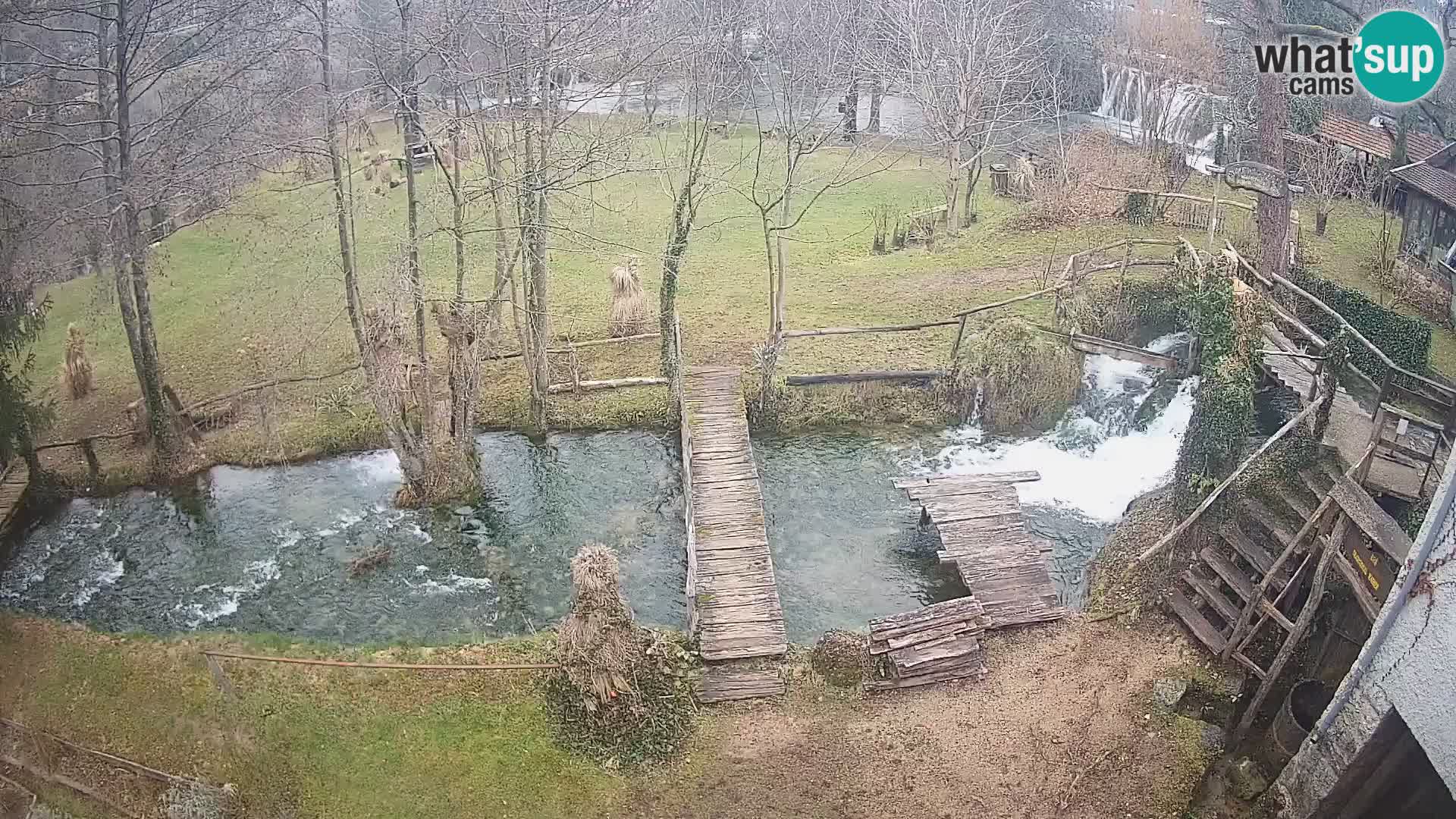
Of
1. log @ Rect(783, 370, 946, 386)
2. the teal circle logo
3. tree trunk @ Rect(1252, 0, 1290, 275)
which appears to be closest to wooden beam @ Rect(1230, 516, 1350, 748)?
log @ Rect(783, 370, 946, 386)

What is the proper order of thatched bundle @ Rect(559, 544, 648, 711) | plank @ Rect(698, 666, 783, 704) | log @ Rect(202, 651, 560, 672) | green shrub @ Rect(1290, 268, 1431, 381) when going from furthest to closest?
green shrub @ Rect(1290, 268, 1431, 381) < plank @ Rect(698, 666, 783, 704) < log @ Rect(202, 651, 560, 672) < thatched bundle @ Rect(559, 544, 648, 711)

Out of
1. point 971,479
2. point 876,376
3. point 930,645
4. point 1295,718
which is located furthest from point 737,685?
point 876,376

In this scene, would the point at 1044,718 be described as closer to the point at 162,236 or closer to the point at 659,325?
the point at 659,325

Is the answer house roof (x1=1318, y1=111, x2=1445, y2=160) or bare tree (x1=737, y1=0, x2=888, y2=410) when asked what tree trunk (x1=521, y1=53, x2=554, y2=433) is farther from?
house roof (x1=1318, y1=111, x2=1445, y2=160)

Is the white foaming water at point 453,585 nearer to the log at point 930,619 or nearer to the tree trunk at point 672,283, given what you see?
the tree trunk at point 672,283

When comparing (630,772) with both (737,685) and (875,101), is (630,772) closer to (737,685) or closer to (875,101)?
(737,685)

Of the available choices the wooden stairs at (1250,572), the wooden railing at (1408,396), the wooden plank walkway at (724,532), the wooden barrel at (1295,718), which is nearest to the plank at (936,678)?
the wooden plank walkway at (724,532)
